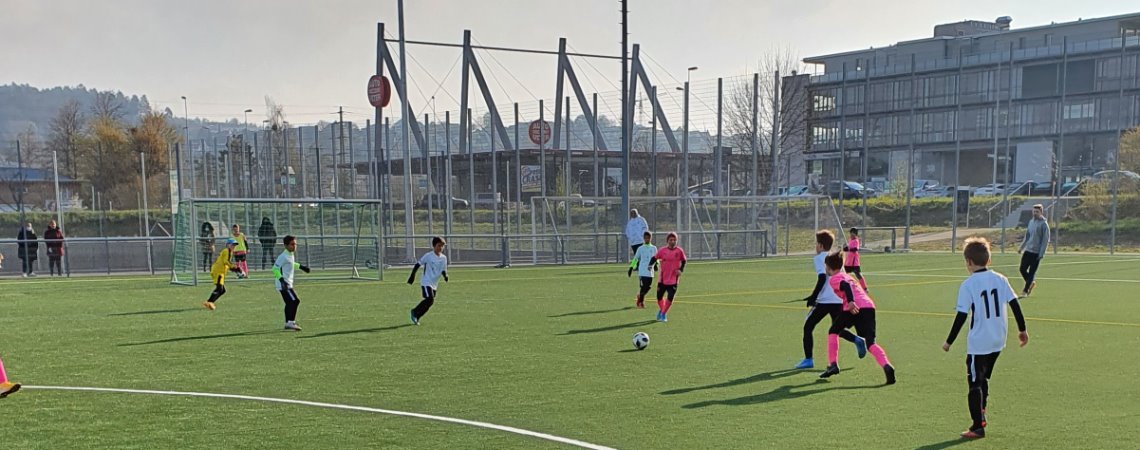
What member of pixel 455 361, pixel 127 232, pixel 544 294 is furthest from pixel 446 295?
pixel 127 232

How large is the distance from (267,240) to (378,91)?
6764mm

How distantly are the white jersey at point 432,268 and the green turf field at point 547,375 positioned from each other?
0.73m

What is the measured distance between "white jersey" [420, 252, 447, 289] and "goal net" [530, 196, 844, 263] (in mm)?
15371

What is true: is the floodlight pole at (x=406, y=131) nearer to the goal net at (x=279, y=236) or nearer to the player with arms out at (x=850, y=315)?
the goal net at (x=279, y=236)

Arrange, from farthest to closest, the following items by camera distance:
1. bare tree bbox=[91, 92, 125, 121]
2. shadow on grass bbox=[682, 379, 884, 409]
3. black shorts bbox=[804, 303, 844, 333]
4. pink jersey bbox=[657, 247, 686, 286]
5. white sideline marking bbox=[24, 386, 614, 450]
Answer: bare tree bbox=[91, 92, 125, 121] → pink jersey bbox=[657, 247, 686, 286] → black shorts bbox=[804, 303, 844, 333] → shadow on grass bbox=[682, 379, 884, 409] → white sideline marking bbox=[24, 386, 614, 450]

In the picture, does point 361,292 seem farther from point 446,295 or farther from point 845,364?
point 845,364

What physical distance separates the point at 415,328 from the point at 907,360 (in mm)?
7226

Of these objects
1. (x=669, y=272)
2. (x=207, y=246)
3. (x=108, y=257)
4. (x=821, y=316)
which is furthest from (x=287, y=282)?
(x=108, y=257)

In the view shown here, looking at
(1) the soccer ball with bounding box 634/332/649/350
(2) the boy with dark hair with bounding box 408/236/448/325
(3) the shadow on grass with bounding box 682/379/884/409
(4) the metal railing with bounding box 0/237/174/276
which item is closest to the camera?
(3) the shadow on grass with bounding box 682/379/884/409

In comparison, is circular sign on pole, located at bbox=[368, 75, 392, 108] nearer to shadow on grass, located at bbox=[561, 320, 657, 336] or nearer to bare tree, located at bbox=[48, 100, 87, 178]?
shadow on grass, located at bbox=[561, 320, 657, 336]

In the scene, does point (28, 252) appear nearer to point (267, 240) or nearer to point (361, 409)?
point (267, 240)

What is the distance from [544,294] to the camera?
1819cm

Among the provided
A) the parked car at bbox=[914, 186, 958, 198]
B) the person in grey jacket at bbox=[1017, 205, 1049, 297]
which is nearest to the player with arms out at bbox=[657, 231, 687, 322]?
the person in grey jacket at bbox=[1017, 205, 1049, 297]

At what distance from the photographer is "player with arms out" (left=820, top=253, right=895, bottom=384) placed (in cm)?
841
